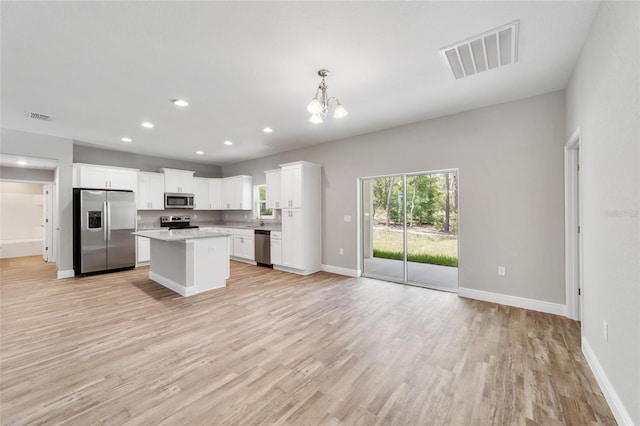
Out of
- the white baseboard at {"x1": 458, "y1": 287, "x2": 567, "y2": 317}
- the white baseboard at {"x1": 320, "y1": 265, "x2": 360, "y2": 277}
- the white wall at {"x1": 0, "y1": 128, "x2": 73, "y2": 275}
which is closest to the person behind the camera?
the white baseboard at {"x1": 458, "y1": 287, "x2": 567, "y2": 317}

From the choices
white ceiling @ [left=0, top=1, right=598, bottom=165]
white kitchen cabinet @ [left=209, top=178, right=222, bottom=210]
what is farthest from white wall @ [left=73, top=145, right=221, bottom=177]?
white ceiling @ [left=0, top=1, right=598, bottom=165]

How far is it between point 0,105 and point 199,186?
413 centimetres

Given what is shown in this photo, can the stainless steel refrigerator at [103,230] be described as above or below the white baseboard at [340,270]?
above

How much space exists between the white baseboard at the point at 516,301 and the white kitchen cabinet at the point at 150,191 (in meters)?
7.06

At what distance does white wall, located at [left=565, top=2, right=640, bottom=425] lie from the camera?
143 cm

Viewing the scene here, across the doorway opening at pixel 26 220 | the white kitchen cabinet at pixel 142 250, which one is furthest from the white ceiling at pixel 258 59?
the doorway opening at pixel 26 220

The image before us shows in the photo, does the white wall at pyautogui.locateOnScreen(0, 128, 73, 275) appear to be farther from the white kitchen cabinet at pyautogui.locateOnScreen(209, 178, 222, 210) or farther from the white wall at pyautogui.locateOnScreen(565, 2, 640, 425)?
the white wall at pyautogui.locateOnScreen(565, 2, 640, 425)

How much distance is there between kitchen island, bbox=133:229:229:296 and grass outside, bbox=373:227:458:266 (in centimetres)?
297

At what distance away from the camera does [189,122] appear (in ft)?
14.1

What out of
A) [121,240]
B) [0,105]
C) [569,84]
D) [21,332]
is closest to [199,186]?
[121,240]

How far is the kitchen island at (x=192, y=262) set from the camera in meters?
3.97

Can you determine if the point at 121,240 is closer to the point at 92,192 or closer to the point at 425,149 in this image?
the point at 92,192

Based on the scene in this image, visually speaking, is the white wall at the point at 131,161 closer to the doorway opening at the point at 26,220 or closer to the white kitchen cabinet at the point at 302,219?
the doorway opening at the point at 26,220

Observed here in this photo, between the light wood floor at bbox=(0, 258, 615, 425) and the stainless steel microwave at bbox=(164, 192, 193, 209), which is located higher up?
the stainless steel microwave at bbox=(164, 192, 193, 209)
